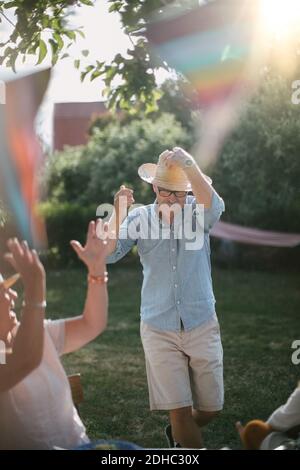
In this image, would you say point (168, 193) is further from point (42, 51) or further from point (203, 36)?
point (203, 36)

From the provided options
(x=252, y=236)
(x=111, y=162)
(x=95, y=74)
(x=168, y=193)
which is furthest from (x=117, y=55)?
(x=111, y=162)

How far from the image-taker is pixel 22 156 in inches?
634

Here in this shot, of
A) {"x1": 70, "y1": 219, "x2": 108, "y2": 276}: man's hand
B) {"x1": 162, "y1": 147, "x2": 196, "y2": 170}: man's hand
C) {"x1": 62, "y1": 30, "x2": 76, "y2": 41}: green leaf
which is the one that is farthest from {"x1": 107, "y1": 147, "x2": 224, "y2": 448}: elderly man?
{"x1": 62, "y1": 30, "x2": 76, "y2": 41}: green leaf

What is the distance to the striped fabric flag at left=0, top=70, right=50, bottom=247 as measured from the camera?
1315 cm

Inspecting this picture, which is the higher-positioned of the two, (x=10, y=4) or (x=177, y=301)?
(x=10, y=4)

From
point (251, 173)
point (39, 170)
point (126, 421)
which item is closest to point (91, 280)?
point (126, 421)

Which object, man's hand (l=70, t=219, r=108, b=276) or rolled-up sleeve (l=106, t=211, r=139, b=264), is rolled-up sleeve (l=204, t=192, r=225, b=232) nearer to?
rolled-up sleeve (l=106, t=211, r=139, b=264)

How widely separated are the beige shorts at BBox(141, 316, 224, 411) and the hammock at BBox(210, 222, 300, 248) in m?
9.13

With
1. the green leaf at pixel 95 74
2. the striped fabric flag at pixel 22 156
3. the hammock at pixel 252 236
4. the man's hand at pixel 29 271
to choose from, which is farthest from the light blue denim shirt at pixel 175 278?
the hammock at pixel 252 236

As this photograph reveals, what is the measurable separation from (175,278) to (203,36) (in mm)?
3208

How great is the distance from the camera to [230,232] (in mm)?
13094

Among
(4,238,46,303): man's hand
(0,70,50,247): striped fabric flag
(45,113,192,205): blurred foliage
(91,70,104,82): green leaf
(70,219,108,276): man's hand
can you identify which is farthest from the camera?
(45,113,192,205): blurred foliage

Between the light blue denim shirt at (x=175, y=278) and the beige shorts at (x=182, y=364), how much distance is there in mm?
58
